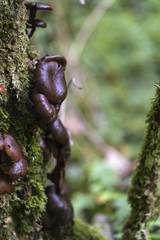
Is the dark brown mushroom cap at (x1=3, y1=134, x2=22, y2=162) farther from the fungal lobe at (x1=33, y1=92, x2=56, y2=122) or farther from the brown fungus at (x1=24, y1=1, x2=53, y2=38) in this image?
the brown fungus at (x1=24, y1=1, x2=53, y2=38)

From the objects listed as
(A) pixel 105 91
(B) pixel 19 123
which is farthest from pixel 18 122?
(A) pixel 105 91

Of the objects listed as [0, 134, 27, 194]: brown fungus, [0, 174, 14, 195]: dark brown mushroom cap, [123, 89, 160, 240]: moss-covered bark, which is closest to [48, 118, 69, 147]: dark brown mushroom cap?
[0, 134, 27, 194]: brown fungus

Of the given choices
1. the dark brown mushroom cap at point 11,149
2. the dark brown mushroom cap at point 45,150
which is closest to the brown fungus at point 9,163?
the dark brown mushroom cap at point 11,149

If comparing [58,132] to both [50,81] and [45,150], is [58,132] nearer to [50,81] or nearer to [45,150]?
[45,150]

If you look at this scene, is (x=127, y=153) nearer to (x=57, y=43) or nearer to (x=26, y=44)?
(x=57, y=43)

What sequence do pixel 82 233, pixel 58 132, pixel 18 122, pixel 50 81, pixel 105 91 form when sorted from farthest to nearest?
pixel 105 91 → pixel 82 233 → pixel 58 132 → pixel 18 122 → pixel 50 81

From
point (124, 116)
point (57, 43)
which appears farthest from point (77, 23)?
point (124, 116)

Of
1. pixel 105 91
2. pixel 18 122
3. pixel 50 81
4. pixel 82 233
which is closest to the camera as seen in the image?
pixel 50 81
